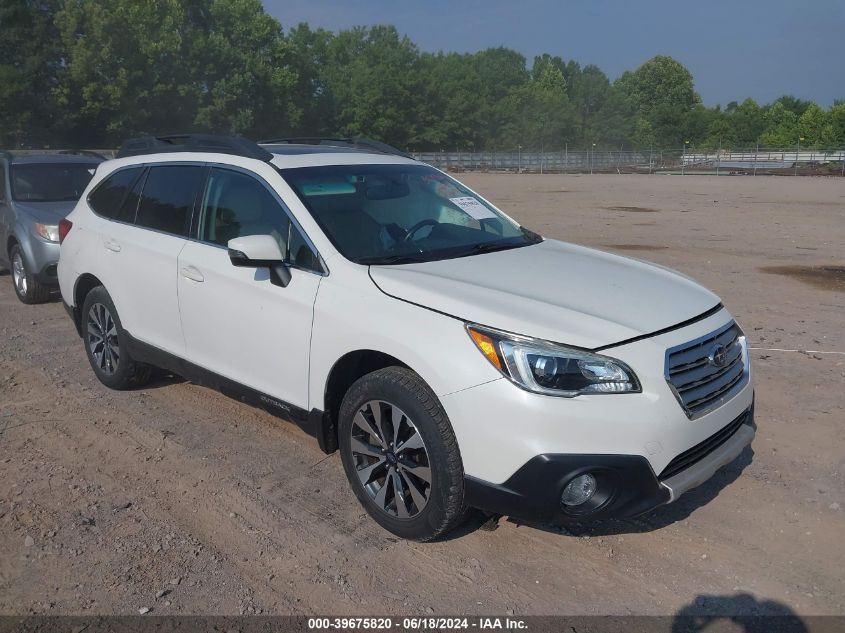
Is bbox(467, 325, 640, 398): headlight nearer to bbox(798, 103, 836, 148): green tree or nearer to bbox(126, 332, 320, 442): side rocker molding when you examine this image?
bbox(126, 332, 320, 442): side rocker molding

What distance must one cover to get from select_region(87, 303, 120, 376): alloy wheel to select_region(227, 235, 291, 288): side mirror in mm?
2014

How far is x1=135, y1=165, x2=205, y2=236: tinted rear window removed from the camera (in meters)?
5.06

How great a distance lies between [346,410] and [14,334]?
5.36 m

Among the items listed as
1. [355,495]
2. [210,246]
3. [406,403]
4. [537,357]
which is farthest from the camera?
[210,246]

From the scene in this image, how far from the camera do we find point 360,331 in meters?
3.76

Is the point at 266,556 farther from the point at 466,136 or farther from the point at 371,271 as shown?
the point at 466,136

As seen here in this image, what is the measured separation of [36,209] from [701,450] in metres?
8.41

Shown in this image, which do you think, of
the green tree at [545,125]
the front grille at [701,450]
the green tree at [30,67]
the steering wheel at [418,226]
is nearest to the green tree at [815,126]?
the green tree at [545,125]

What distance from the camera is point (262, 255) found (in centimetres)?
405

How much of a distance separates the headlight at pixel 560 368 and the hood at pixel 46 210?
7.37 metres

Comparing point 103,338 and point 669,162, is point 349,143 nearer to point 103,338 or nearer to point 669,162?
point 103,338

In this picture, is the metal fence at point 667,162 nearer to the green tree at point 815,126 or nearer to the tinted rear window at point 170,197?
the green tree at point 815,126

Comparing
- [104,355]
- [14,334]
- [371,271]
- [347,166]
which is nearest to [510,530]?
[371,271]

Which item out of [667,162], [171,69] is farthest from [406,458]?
[667,162]
